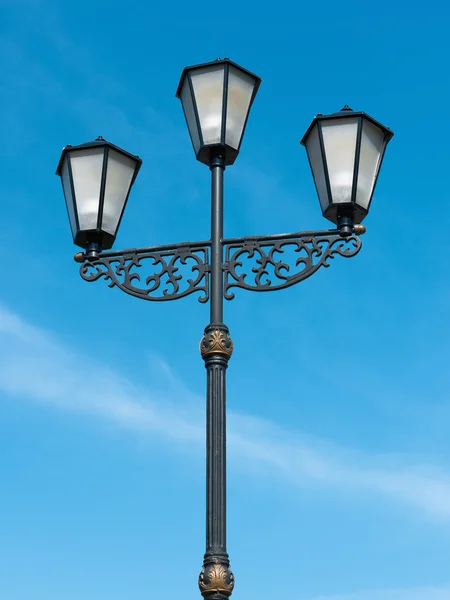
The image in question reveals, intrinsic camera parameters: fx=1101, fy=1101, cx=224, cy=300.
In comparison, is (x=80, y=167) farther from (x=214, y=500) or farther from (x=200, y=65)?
(x=214, y=500)

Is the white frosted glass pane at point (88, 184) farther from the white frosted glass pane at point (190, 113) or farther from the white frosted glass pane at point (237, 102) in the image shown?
the white frosted glass pane at point (237, 102)

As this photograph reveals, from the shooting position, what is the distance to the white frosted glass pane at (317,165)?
694 centimetres

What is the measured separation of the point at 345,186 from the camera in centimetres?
688

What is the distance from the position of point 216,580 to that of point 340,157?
271cm

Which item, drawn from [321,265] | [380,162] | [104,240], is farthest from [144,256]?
[380,162]

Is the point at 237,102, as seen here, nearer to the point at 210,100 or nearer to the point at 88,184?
the point at 210,100

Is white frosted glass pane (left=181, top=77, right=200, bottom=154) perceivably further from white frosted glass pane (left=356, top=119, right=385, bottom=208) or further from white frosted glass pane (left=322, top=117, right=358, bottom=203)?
white frosted glass pane (left=356, top=119, right=385, bottom=208)

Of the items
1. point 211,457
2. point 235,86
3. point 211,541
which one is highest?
point 235,86

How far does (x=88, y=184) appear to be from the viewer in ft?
23.5

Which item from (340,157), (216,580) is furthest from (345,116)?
Answer: (216,580)

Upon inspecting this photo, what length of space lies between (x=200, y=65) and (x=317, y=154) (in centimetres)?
95

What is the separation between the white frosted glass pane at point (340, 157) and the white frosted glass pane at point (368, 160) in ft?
0.22

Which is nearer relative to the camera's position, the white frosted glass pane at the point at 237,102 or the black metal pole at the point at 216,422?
the black metal pole at the point at 216,422

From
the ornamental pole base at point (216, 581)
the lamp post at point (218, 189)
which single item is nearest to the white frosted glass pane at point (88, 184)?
the lamp post at point (218, 189)
